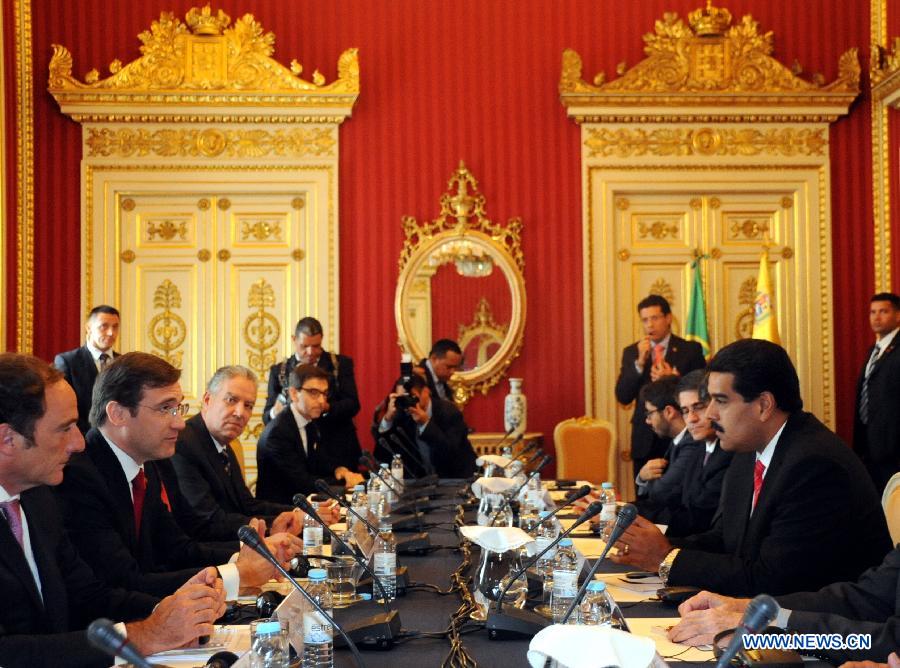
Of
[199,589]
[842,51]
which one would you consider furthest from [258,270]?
[199,589]

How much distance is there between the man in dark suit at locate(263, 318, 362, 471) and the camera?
6180 millimetres

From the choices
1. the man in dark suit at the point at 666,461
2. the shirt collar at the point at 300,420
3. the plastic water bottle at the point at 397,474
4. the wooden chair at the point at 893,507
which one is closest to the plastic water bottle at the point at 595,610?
the wooden chair at the point at 893,507

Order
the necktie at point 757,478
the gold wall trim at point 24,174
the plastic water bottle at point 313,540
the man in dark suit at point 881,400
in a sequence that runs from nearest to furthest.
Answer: the necktie at point 757,478, the plastic water bottle at point 313,540, the man in dark suit at point 881,400, the gold wall trim at point 24,174

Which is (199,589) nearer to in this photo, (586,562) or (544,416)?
(586,562)

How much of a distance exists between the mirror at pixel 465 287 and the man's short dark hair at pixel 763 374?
452 cm

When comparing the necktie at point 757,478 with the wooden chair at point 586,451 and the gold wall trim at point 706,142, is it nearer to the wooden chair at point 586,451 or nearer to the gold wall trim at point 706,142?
the wooden chair at point 586,451

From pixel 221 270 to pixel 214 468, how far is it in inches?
140

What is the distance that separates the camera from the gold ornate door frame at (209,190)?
750cm

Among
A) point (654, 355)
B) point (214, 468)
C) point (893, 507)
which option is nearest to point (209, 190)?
point (654, 355)

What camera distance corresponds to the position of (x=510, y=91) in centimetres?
777

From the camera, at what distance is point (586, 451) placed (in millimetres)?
6883

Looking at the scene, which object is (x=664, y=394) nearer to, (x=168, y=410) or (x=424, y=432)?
(x=424, y=432)

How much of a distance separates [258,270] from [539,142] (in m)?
2.16

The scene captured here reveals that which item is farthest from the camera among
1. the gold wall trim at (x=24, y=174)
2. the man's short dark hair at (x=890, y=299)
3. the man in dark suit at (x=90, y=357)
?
the gold wall trim at (x=24, y=174)
